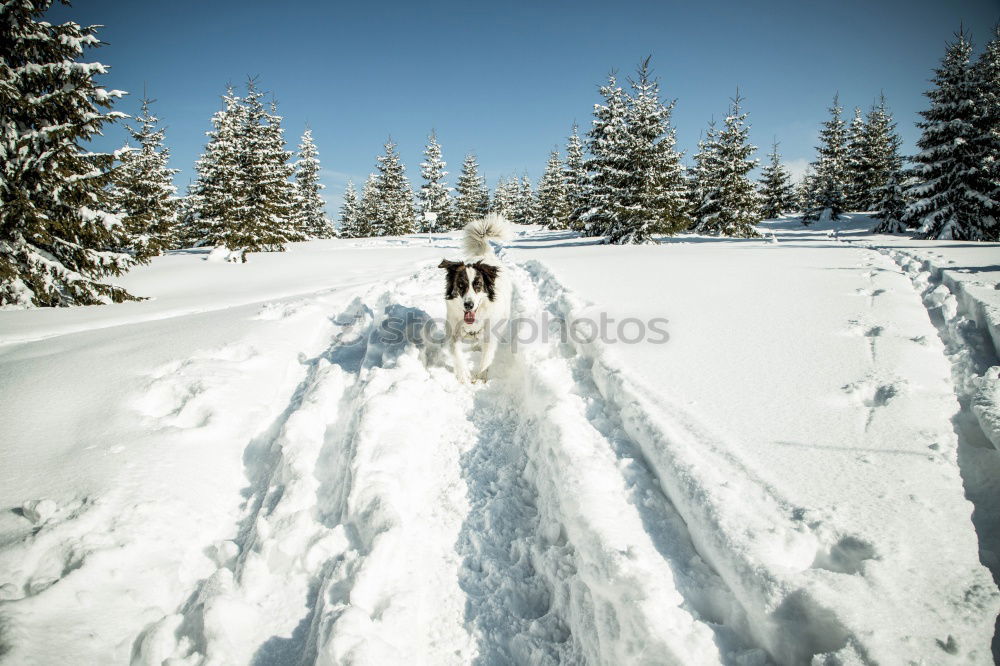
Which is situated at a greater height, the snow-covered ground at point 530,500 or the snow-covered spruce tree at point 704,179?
the snow-covered spruce tree at point 704,179

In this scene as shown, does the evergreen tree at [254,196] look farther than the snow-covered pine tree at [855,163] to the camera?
No

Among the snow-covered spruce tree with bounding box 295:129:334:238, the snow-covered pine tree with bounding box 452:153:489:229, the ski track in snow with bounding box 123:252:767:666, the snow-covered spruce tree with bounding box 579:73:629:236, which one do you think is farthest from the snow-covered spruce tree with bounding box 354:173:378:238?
the ski track in snow with bounding box 123:252:767:666

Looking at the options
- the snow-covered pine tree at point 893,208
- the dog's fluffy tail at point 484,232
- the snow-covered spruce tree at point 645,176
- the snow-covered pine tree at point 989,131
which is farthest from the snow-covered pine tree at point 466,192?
the dog's fluffy tail at point 484,232

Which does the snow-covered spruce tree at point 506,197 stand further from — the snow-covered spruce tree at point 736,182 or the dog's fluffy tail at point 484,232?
the dog's fluffy tail at point 484,232

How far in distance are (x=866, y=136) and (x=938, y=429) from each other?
43.3m

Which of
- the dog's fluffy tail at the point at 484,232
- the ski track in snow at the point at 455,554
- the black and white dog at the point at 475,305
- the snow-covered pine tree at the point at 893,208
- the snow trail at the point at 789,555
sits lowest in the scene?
the ski track in snow at the point at 455,554

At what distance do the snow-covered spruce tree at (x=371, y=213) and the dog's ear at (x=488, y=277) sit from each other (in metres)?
37.6

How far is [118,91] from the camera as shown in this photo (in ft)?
31.5

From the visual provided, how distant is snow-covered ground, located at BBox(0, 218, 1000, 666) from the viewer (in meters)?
1.71

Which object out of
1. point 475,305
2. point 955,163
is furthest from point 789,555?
point 955,163

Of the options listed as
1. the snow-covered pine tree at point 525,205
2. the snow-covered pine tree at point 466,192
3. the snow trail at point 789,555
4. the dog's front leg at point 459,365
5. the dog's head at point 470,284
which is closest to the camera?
the snow trail at point 789,555

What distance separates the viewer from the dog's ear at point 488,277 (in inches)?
204

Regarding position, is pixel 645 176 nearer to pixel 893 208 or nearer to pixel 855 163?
pixel 893 208

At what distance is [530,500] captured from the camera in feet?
9.11
